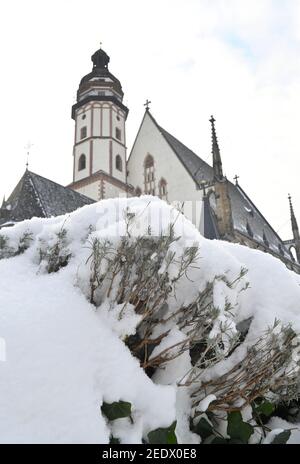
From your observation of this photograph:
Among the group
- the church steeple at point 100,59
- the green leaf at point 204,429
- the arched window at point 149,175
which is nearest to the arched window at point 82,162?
the arched window at point 149,175

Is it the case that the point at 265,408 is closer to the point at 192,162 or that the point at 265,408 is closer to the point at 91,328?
the point at 91,328

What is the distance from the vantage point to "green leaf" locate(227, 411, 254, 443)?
2705mm

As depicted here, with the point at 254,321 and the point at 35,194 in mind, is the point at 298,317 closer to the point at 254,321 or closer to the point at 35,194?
the point at 254,321

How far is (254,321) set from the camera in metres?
3.24

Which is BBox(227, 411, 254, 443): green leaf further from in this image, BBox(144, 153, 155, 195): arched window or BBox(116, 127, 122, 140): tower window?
BBox(116, 127, 122, 140): tower window

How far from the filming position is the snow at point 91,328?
208cm

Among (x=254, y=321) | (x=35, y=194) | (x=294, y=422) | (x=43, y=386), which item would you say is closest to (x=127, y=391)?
(x=43, y=386)

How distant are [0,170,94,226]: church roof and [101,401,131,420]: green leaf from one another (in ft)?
31.6

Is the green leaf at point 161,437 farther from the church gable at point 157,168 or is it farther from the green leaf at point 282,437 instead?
the church gable at point 157,168

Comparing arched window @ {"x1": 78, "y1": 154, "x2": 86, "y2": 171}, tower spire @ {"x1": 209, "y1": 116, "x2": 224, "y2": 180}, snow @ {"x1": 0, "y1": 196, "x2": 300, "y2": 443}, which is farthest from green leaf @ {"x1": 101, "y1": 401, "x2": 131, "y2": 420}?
arched window @ {"x1": 78, "y1": 154, "x2": 86, "y2": 171}

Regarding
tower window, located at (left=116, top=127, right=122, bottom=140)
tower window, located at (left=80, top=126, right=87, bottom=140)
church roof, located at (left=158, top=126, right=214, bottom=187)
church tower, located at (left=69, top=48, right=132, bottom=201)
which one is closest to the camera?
church tower, located at (left=69, top=48, right=132, bottom=201)

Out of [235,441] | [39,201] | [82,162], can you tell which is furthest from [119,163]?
[235,441]

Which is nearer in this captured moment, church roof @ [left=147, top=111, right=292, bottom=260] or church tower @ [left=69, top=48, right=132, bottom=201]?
church roof @ [left=147, top=111, right=292, bottom=260]
